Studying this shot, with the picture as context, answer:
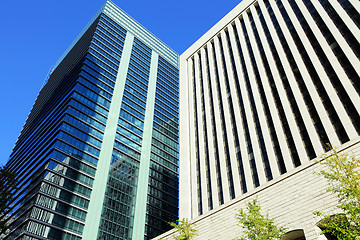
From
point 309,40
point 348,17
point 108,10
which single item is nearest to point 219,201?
point 309,40

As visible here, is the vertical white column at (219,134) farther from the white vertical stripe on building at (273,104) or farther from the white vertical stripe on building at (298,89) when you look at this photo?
the white vertical stripe on building at (298,89)

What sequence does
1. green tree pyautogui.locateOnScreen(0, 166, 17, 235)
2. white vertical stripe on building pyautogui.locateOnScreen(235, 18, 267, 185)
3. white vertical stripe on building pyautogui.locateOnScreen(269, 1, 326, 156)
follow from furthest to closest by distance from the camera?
white vertical stripe on building pyautogui.locateOnScreen(235, 18, 267, 185) → white vertical stripe on building pyautogui.locateOnScreen(269, 1, 326, 156) → green tree pyautogui.locateOnScreen(0, 166, 17, 235)

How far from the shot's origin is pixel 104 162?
81.9m

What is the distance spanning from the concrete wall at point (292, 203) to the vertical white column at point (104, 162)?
141 ft

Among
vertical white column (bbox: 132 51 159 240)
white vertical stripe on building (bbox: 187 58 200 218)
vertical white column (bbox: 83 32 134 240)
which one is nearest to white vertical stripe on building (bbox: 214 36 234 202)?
white vertical stripe on building (bbox: 187 58 200 218)

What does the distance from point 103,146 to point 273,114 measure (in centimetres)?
5146

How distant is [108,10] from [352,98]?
10232 cm

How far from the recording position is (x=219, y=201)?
1836 inches

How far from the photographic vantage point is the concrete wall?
26641mm

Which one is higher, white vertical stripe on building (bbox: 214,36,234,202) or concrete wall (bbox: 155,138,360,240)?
white vertical stripe on building (bbox: 214,36,234,202)

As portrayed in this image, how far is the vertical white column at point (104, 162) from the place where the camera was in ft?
233

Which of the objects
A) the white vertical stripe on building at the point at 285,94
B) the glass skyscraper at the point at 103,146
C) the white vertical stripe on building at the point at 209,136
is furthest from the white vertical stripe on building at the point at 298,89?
the glass skyscraper at the point at 103,146

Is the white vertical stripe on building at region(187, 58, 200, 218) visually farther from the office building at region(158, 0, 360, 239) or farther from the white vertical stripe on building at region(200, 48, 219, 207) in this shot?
the white vertical stripe on building at region(200, 48, 219, 207)

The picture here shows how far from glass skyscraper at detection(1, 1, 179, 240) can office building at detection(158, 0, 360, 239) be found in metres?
28.8
